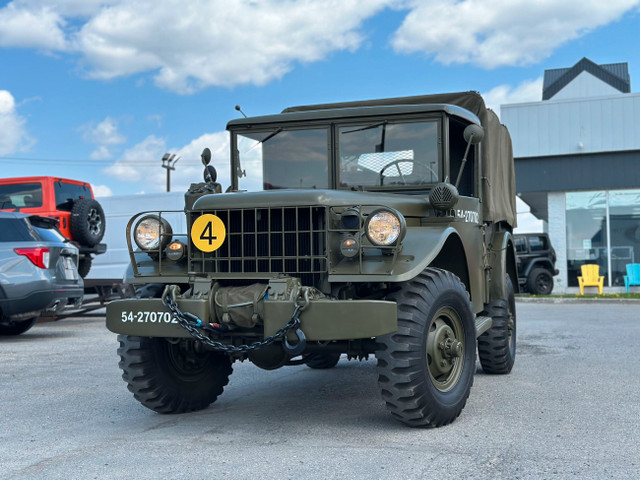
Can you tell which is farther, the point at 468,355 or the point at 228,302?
the point at 468,355

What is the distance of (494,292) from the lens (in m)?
7.37

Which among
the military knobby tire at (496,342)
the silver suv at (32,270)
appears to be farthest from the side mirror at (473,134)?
the silver suv at (32,270)

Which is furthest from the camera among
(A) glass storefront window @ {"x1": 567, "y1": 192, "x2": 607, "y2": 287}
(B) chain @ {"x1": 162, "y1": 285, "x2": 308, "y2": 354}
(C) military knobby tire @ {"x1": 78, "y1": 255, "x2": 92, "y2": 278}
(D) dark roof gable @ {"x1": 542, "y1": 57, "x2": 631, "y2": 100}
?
(D) dark roof gable @ {"x1": 542, "y1": 57, "x2": 631, "y2": 100}

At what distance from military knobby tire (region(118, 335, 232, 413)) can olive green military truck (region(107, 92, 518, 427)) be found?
10 mm

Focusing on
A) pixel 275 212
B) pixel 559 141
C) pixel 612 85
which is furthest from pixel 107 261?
pixel 612 85

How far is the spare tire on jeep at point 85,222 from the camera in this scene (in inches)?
572

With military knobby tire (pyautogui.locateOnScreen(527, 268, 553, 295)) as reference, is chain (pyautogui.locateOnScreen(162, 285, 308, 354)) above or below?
above

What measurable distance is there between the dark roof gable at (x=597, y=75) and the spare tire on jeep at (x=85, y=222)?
A: 32617 mm

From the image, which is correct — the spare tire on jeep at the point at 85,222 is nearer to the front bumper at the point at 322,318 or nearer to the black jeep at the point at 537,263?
Result: the front bumper at the point at 322,318

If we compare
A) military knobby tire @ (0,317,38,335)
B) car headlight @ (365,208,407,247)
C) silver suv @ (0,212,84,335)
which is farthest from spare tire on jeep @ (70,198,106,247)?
car headlight @ (365,208,407,247)

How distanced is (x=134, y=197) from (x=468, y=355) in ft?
42.8

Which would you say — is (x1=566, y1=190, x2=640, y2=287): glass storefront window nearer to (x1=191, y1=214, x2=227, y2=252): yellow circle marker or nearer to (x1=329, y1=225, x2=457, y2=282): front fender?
(x1=329, y1=225, x2=457, y2=282): front fender

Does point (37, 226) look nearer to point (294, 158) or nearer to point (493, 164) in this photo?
point (294, 158)

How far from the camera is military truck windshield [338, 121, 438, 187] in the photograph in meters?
6.15
